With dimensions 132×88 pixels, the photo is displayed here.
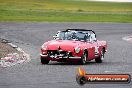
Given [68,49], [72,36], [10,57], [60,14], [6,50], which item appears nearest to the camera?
[68,49]

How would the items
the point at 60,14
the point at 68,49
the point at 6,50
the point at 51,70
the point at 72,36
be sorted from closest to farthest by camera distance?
1. the point at 51,70
2. the point at 68,49
3. the point at 72,36
4. the point at 6,50
5. the point at 60,14

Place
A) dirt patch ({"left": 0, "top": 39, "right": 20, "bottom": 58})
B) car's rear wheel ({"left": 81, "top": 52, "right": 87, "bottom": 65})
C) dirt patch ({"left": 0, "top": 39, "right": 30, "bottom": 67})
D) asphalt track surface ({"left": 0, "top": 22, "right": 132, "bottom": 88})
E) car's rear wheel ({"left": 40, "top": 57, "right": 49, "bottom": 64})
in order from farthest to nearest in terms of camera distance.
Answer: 1. dirt patch ({"left": 0, "top": 39, "right": 20, "bottom": 58})
2. car's rear wheel ({"left": 40, "top": 57, "right": 49, "bottom": 64})
3. car's rear wheel ({"left": 81, "top": 52, "right": 87, "bottom": 65})
4. dirt patch ({"left": 0, "top": 39, "right": 30, "bottom": 67})
5. asphalt track surface ({"left": 0, "top": 22, "right": 132, "bottom": 88})

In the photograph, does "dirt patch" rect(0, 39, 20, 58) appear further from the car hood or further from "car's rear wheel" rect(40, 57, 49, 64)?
the car hood

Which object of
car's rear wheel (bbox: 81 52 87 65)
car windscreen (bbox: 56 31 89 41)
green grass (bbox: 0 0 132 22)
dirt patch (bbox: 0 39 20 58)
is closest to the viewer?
car's rear wheel (bbox: 81 52 87 65)

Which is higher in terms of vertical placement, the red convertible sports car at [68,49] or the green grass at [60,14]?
the red convertible sports car at [68,49]

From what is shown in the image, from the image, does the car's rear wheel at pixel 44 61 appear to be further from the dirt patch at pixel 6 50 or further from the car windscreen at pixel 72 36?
the dirt patch at pixel 6 50

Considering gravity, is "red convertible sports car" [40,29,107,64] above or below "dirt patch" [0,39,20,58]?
above

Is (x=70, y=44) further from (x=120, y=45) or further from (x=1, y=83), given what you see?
(x=120, y=45)

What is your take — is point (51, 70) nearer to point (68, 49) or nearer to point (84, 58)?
point (68, 49)

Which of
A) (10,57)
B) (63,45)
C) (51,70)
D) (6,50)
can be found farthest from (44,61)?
(6,50)

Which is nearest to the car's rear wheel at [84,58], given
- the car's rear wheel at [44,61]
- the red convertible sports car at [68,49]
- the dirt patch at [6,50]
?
the red convertible sports car at [68,49]

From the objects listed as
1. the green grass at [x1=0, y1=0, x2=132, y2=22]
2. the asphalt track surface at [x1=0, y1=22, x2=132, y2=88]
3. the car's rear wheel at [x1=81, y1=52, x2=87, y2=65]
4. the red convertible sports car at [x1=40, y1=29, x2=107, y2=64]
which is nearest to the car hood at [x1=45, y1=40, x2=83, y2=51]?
the red convertible sports car at [x1=40, y1=29, x2=107, y2=64]

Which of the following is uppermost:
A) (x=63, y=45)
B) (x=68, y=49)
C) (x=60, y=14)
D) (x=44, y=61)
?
(x=63, y=45)

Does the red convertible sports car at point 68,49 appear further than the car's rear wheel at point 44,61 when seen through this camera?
No
